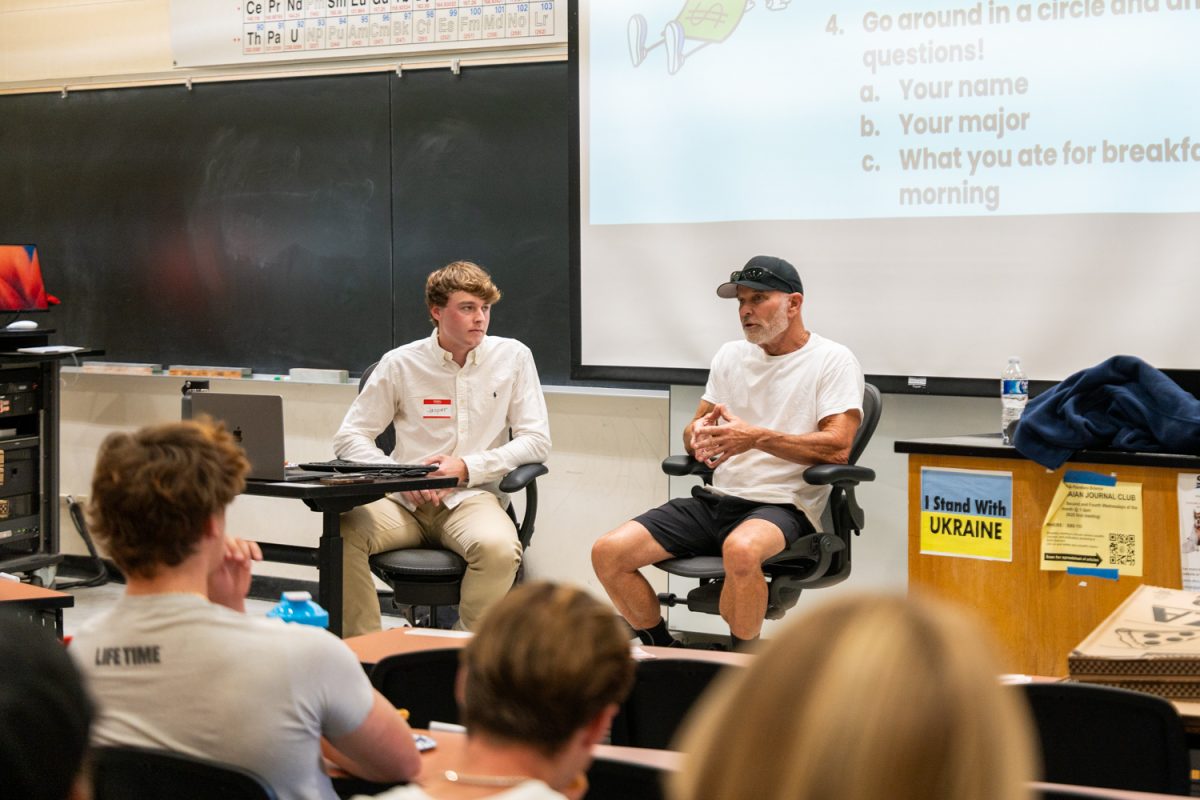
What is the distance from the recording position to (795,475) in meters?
3.82

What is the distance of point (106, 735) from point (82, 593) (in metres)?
4.58

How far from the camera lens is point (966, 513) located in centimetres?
322

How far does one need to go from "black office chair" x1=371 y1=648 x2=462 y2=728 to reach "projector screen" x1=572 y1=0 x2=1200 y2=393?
2531mm

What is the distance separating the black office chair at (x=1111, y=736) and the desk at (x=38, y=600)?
181 centimetres

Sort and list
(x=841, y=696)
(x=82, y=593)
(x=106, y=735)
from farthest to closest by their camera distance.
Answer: (x=82, y=593)
(x=106, y=735)
(x=841, y=696)

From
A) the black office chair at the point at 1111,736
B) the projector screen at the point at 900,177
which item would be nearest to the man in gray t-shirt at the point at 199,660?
the black office chair at the point at 1111,736

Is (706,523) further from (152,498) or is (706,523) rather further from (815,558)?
(152,498)

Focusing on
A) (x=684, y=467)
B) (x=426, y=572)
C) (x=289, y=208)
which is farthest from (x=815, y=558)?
(x=289, y=208)

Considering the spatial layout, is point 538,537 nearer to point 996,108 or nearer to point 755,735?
point 996,108

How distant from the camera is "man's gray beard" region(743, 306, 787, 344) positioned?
3918mm

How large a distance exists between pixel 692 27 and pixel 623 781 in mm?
3474

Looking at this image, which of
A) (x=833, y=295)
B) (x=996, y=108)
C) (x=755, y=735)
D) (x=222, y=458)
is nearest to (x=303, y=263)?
(x=833, y=295)

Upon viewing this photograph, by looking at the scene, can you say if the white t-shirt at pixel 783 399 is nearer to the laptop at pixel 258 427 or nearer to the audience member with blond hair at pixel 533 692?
the laptop at pixel 258 427

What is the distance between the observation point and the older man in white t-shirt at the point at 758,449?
371 cm
